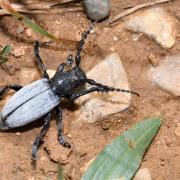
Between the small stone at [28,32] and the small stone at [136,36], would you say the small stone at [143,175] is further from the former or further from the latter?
the small stone at [28,32]

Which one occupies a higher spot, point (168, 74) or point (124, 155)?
point (168, 74)

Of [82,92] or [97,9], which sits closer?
[82,92]

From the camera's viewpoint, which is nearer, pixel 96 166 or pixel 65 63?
pixel 96 166

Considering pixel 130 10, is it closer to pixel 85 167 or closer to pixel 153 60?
pixel 153 60

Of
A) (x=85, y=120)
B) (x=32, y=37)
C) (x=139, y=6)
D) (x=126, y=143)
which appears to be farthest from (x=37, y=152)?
(x=139, y=6)

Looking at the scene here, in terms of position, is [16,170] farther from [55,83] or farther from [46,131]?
[55,83]

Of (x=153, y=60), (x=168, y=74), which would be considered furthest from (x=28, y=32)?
(x=168, y=74)

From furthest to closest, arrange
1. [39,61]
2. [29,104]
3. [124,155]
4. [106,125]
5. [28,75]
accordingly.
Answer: [28,75] → [39,61] → [106,125] → [29,104] → [124,155]

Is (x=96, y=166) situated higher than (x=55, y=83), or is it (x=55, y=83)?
(x=55, y=83)

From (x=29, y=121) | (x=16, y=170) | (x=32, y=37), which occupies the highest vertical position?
(x=32, y=37)
